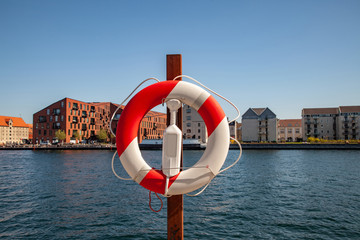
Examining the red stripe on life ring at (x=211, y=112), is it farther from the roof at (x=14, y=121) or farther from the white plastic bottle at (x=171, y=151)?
the roof at (x=14, y=121)

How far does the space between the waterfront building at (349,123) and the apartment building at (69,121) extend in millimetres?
49395

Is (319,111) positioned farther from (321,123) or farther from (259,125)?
(259,125)

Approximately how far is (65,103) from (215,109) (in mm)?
64016

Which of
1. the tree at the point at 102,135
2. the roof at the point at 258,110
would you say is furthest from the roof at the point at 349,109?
the tree at the point at 102,135

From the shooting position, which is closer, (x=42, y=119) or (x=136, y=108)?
(x=136, y=108)

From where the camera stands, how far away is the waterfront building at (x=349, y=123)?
224 ft

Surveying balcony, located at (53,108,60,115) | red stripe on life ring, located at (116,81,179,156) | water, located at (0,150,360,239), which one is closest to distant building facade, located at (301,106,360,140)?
balcony, located at (53,108,60,115)

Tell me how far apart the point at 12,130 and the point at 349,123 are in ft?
357

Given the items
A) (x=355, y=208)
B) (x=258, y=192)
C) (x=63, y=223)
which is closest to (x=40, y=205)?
(x=63, y=223)

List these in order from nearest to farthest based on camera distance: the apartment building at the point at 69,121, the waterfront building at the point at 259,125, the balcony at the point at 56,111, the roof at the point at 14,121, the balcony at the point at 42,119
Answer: the apartment building at the point at 69,121
the balcony at the point at 56,111
the balcony at the point at 42,119
the waterfront building at the point at 259,125
the roof at the point at 14,121

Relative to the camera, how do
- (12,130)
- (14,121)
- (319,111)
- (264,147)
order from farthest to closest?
(14,121) < (12,130) < (319,111) < (264,147)

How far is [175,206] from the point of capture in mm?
3598

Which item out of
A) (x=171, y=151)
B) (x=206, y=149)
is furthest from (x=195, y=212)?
(x=171, y=151)

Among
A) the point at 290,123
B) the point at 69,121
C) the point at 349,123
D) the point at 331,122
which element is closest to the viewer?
the point at 69,121
